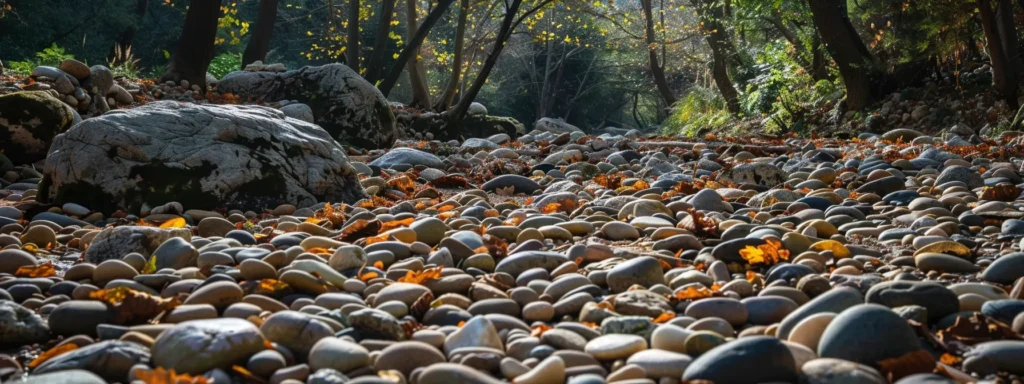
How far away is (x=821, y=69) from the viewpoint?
14.6m

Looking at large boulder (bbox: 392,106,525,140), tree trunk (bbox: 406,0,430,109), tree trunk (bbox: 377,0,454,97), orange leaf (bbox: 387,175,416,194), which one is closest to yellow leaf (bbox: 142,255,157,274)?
orange leaf (bbox: 387,175,416,194)

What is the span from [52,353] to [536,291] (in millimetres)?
1534

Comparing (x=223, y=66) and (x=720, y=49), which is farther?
(x=720, y=49)

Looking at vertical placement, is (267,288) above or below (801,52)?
below

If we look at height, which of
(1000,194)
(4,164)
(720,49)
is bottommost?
(4,164)

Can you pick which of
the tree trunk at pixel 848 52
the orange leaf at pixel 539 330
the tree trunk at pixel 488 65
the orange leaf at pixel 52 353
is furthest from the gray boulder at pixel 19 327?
the tree trunk at pixel 848 52

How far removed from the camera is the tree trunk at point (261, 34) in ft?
49.8

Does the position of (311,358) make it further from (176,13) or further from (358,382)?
(176,13)

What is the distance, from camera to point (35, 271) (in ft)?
11.0

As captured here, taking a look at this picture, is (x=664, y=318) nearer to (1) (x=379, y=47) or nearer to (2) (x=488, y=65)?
(2) (x=488, y=65)

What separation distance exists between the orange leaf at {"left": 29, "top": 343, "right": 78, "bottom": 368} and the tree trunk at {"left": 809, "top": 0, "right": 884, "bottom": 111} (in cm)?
1142

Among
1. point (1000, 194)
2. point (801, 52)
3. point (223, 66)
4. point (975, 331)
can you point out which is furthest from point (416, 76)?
point (975, 331)

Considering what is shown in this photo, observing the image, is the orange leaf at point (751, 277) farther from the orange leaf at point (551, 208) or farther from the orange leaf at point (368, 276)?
the orange leaf at point (551, 208)

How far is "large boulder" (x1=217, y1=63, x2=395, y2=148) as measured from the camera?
34.7ft
